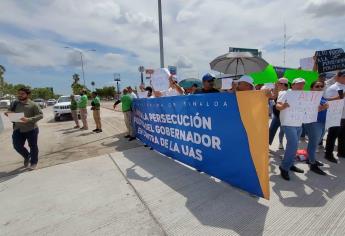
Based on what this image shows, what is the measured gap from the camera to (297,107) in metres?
4.08

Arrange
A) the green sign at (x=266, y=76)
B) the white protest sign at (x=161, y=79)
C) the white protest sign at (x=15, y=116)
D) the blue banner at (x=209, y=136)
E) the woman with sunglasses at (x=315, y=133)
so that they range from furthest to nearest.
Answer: the green sign at (x=266, y=76) → the white protest sign at (x=161, y=79) → the white protest sign at (x=15, y=116) → the woman with sunglasses at (x=315, y=133) → the blue banner at (x=209, y=136)

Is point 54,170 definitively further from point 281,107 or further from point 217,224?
point 281,107

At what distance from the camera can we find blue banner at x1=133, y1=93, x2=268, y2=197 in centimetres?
369

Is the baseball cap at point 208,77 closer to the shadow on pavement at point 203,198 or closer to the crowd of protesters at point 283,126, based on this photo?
the crowd of protesters at point 283,126

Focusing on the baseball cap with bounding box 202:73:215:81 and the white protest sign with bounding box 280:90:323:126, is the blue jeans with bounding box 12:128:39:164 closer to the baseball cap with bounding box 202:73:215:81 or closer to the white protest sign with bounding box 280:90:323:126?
the baseball cap with bounding box 202:73:215:81

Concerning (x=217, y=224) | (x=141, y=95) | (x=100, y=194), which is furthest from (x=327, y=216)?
(x=141, y=95)

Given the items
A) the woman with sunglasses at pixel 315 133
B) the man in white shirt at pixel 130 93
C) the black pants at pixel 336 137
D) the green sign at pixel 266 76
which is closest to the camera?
the woman with sunglasses at pixel 315 133

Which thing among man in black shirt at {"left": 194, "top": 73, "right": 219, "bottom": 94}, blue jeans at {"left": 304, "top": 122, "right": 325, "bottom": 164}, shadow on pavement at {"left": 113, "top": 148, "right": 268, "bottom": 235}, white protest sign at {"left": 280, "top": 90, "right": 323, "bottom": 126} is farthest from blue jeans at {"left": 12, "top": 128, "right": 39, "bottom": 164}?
blue jeans at {"left": 304, "top": 122, "right": 325, "bottom": 164}

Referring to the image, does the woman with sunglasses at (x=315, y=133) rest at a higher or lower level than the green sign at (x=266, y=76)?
lower

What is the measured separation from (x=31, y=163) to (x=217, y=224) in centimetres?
457

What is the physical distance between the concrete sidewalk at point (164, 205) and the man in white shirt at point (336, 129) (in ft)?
1.28

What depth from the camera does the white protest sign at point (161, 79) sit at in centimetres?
646

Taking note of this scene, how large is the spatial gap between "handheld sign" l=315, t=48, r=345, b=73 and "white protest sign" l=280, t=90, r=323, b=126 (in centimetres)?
527

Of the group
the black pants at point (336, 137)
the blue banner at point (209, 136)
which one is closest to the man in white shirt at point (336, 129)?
the black pants at point (336, 137)
